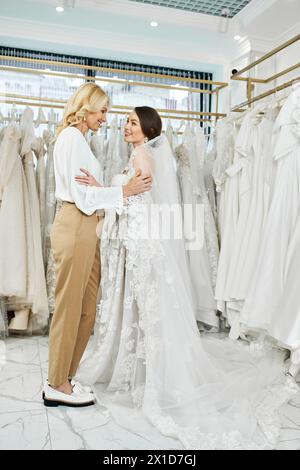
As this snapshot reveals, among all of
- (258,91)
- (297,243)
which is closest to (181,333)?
(297,243)

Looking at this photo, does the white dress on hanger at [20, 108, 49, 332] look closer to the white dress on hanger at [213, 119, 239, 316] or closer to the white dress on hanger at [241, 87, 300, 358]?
the white dress on hanger at [213, 119, 239, 316]

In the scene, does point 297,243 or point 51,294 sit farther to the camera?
point 51,294

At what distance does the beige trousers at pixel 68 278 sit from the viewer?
1985 mm

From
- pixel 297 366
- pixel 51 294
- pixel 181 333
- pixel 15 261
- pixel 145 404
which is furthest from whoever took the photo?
pixel 51 294

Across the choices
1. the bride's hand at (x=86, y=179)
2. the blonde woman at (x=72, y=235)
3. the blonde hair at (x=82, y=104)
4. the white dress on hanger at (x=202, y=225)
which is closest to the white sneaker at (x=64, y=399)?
the blonde woman at (x=72, y=235)

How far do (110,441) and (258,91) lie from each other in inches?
140

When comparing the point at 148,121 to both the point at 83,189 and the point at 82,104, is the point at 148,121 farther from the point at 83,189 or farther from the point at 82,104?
the point at 83,189

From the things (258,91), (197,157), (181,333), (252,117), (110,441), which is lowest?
(110,441)

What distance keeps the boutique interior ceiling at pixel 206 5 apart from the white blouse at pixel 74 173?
8.87ft

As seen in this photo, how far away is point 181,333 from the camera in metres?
2.12

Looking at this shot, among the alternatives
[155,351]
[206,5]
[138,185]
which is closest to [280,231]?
[138,185]

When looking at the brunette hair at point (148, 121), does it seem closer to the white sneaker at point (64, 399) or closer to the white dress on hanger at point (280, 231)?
the white dress on hanger at point (280, 231)

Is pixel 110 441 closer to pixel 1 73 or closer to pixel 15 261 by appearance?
pixel 15 261

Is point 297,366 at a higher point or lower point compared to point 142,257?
lower
